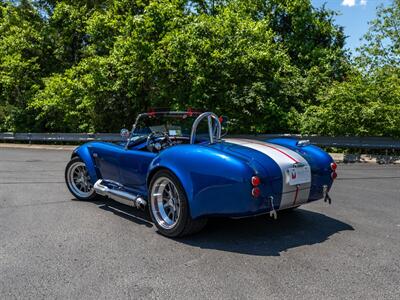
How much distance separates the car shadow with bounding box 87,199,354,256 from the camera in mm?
4418

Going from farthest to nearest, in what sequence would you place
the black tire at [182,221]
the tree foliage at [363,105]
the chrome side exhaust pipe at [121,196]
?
the tree foliage at [363,105], the chrome side exhaust pipe at [121,196], the black tire at [182,221]

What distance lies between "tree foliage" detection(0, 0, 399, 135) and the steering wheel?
10006mm

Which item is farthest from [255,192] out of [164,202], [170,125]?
[170,125]

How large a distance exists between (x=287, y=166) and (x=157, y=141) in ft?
5.76

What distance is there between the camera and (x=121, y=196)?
5.50m

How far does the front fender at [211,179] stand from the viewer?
4121 mm

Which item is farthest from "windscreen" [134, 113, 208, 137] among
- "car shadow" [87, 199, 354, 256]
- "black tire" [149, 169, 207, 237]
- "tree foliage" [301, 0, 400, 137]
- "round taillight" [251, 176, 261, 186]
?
"tree foliage" [301, 0, 400, 137]

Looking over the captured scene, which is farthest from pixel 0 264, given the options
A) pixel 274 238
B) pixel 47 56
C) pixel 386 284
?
pixel 47 56

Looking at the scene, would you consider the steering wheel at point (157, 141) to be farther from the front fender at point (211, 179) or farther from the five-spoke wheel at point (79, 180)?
the five-spoke wheel at point (79, 180)

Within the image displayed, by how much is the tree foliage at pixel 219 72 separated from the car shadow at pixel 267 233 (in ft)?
30.7

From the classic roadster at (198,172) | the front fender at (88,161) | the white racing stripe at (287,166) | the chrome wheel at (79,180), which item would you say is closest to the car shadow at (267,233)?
the classic roadster at (198,172)

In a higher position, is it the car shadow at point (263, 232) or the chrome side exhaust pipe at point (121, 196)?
the chrome side exhaust pipe at point (121, 196)

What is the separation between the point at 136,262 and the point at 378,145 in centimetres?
1136

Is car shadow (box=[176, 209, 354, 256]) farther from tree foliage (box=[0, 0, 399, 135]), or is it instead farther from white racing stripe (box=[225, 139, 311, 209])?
tree foliage (box=[0, 0, 399, 135])
